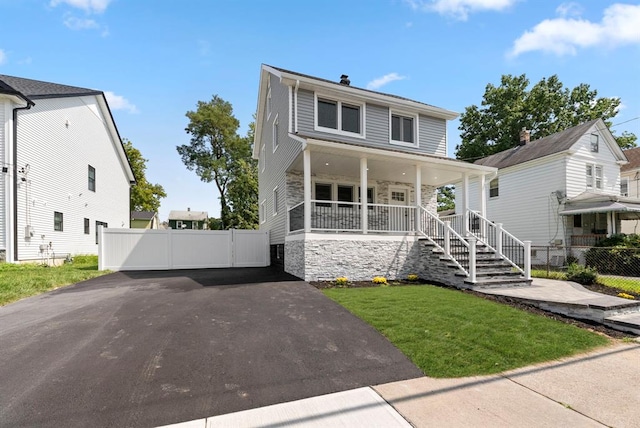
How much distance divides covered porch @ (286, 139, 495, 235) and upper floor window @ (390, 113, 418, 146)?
1669 millimetres

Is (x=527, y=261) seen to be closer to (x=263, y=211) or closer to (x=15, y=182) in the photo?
(x=263, y=211)

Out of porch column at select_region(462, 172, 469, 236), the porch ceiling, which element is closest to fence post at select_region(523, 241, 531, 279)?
porch column at select_region(462, 172, 469, 236)

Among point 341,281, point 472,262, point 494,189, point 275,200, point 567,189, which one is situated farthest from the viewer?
point 494,189

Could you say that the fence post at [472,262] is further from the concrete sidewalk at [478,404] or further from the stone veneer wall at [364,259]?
the concrete sidewalk at [478,404]

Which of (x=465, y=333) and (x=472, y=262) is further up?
(x=472, y=262)

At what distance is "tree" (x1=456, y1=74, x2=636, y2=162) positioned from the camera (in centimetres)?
2736

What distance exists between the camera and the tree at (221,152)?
98.2ft

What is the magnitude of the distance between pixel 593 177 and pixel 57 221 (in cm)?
2709

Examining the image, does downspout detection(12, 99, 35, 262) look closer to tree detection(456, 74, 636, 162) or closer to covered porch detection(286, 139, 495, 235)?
covered porch detection(286, 139, 495, 235)

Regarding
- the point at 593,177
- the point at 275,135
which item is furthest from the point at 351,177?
the point at 593,177

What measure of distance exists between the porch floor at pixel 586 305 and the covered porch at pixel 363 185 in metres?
3.81

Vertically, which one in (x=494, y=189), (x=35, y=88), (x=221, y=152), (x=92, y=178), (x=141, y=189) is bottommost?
(x=494, y=189)

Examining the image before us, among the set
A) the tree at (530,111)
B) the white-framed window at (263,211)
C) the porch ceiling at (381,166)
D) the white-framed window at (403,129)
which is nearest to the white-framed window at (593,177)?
the porch ceiling at (381,166)

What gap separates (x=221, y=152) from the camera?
31.1m
